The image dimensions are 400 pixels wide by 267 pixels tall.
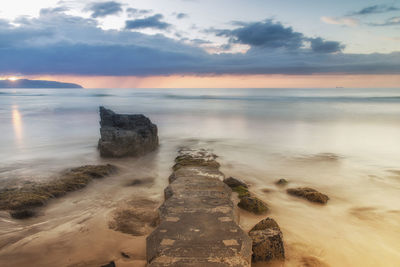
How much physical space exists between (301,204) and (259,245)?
9.40ft

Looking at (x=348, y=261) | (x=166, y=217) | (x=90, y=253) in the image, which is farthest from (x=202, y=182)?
(x=348, y=261)

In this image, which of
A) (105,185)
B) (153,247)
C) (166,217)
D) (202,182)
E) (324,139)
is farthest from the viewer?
Answer: (324,139)

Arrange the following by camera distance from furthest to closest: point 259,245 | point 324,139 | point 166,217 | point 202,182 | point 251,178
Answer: point 324,139, point 251,178, point 202,182, point 166,217, point 259,245

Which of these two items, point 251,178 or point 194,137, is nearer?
point 251,178

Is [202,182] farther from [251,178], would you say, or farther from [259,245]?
[251,178]

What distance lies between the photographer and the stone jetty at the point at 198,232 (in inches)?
129

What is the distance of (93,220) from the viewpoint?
211 inches

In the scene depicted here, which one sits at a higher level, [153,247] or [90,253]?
[153,247]

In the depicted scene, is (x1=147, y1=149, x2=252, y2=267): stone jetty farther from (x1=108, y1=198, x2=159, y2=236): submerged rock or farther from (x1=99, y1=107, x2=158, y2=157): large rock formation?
(x1=99, y1=107, x2=158, y2=157): large rock formation

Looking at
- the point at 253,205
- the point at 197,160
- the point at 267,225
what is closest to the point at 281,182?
the point at 253,205

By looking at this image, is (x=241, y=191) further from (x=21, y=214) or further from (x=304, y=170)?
(x=21, y=214)

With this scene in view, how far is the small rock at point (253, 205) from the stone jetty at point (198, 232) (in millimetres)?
662

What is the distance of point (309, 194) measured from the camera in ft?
22.0

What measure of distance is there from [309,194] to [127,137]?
23.1 feet
